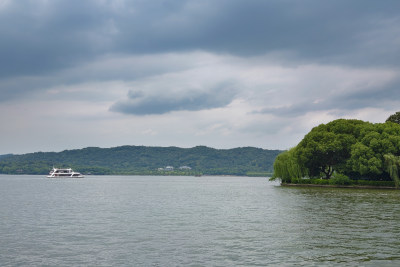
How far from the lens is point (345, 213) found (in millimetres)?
50906

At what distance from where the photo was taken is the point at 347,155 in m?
116

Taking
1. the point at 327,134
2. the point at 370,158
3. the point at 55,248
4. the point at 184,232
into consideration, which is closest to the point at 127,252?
the point at 55,248

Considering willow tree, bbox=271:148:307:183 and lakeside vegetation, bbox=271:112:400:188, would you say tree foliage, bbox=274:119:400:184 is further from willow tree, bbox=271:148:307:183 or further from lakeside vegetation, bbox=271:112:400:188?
willow tree, bbox=271:148:307:183

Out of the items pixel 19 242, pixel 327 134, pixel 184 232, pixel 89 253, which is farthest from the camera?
pixel 327 134

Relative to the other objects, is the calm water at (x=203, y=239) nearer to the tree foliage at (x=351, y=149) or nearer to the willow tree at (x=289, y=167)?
the tree foliage at (x=351, y=149)

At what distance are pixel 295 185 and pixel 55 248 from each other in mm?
102700

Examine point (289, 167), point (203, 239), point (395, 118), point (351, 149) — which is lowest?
point (203, 239)

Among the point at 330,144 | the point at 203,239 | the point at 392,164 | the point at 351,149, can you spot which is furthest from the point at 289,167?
the point at 203,239

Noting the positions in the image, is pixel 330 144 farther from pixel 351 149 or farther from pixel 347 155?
pixel 347 155

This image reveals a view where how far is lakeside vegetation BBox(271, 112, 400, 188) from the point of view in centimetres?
10194

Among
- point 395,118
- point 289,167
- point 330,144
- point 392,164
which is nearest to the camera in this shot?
point 392,164

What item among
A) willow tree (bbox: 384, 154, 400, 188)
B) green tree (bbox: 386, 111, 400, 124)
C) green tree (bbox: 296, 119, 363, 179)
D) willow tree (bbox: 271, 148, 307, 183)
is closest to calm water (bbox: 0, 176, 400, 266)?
willow tree (bbox: 384, 154, 400, 188)

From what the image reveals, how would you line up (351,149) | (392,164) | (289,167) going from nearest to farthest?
(392,164), (351,149), (289,167)

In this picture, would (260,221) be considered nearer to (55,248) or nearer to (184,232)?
(184,232)
